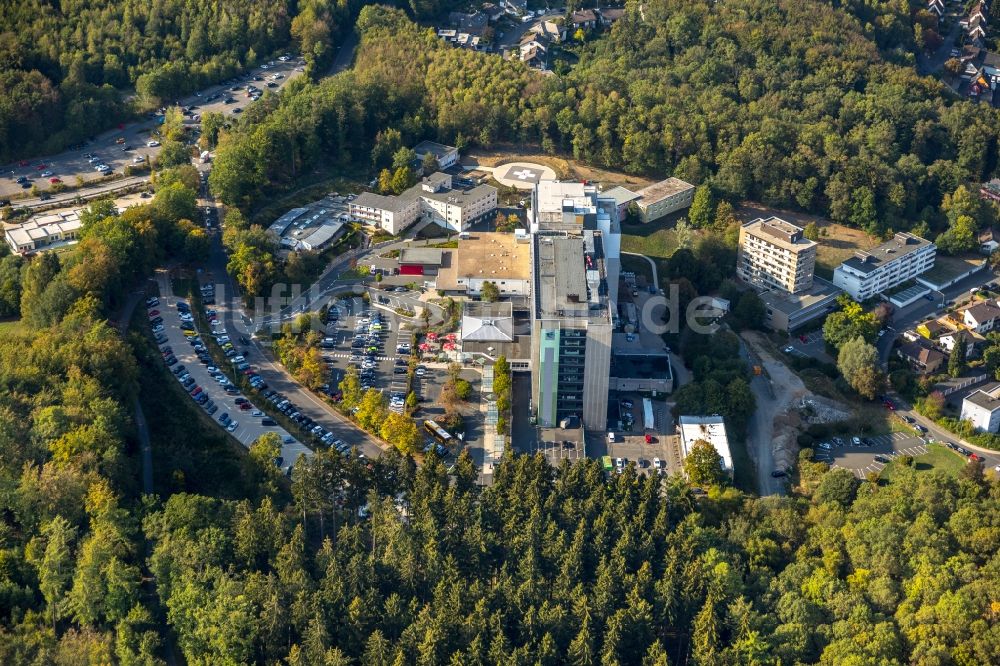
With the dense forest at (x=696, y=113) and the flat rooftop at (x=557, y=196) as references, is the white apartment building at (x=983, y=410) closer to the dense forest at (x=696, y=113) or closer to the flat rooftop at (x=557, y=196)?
the dense forest at (x=696, y=113)

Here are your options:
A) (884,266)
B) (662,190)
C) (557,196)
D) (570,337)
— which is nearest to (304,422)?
(570,337)

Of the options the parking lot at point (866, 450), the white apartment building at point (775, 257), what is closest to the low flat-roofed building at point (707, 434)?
the parking lot at point (866, 450)

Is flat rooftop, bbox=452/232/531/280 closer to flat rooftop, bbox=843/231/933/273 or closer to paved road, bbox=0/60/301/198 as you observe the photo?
flat rooftop, bbox=843/231/933/273

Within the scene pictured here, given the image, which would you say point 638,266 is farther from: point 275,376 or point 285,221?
point 275,376

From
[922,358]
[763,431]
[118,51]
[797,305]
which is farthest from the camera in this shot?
[118,51]

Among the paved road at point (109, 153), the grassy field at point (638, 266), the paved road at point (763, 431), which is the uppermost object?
the paved road at point (109, 153)

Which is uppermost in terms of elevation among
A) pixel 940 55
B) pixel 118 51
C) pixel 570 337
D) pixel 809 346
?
pixel 118 51

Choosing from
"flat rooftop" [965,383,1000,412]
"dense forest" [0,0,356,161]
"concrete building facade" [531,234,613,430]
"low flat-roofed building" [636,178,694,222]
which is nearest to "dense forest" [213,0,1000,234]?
"low flat-roofed building" [636,178,694,222]
